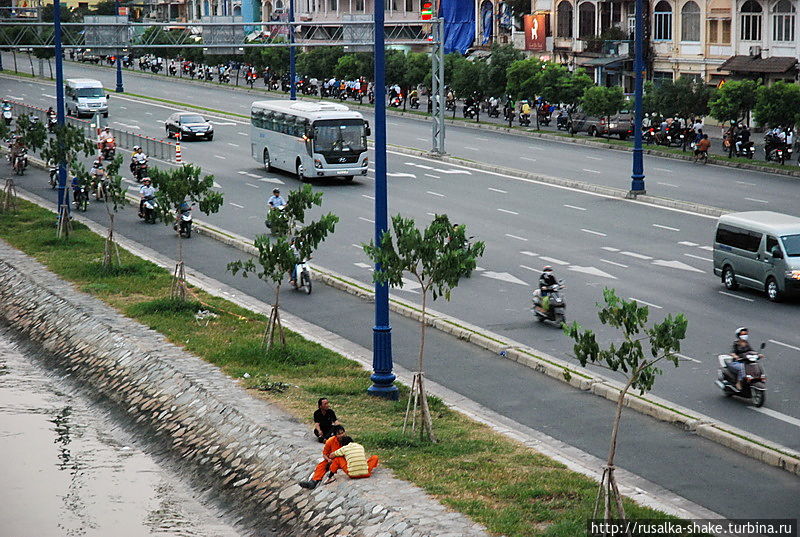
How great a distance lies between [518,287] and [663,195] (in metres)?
16.8

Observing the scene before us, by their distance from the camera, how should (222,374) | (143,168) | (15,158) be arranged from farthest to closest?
(15,158)
(143,168)
(222,374)

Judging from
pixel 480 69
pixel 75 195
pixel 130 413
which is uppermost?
pixel 480 69

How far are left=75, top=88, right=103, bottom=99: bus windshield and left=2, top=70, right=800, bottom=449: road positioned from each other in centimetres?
2376

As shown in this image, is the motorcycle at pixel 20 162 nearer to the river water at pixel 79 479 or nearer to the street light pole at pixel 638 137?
the street light pole at pixel 638 137

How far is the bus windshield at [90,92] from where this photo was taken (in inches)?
3221

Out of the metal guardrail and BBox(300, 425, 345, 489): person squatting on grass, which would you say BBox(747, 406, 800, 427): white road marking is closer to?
BBox(300, 425, 345, 489): person squatting on grass

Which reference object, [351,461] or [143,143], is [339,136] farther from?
[351,461]

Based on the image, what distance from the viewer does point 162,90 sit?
10325cm

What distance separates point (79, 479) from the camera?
23.2m

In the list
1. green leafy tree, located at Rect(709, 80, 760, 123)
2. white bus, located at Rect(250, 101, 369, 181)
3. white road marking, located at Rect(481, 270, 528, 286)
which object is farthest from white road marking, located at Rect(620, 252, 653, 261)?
green leafy tree, located at Rect(709, 80, 760, 123)

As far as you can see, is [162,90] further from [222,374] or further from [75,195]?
[222,374]

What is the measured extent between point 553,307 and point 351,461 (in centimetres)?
1101

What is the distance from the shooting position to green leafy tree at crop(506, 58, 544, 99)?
74562 millimetres

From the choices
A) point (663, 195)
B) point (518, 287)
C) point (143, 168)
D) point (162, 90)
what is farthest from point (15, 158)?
point (162, 90)
